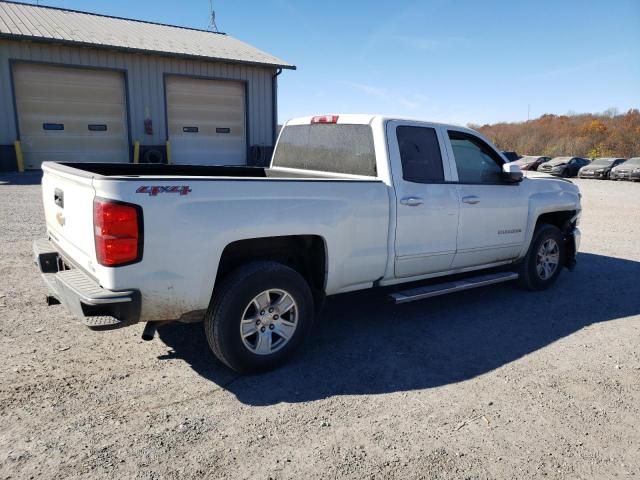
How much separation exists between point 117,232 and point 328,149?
102 inches

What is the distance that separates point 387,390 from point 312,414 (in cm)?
64

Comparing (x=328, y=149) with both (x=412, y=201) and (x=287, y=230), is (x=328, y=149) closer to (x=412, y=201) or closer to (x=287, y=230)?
(x=412, y=201)

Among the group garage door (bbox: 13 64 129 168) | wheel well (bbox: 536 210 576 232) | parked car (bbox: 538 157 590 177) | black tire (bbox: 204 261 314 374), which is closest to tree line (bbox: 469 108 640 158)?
parked car (bbox: 538 157 590 177)

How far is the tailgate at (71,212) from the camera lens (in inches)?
125

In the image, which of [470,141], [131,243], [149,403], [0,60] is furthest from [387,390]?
[0,60]

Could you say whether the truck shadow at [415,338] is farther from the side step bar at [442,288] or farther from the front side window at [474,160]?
the front side window at [474,160]

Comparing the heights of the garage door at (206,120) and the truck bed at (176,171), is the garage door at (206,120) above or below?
above

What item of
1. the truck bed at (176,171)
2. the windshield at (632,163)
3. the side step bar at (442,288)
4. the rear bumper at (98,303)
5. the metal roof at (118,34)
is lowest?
the side step bar at (442,288)

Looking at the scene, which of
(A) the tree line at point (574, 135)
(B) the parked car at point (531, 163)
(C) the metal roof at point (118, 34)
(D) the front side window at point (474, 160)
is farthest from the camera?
(A) the tree line at point (574, 135)

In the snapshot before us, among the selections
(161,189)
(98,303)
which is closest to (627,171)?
(161,189)

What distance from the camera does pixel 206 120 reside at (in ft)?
64.3

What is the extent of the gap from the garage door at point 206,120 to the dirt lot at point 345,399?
14.8m

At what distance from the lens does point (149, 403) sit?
10.7 ft

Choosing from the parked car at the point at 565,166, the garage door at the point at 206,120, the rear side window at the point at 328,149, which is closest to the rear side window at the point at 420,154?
the rear side window at the point at 328,149
